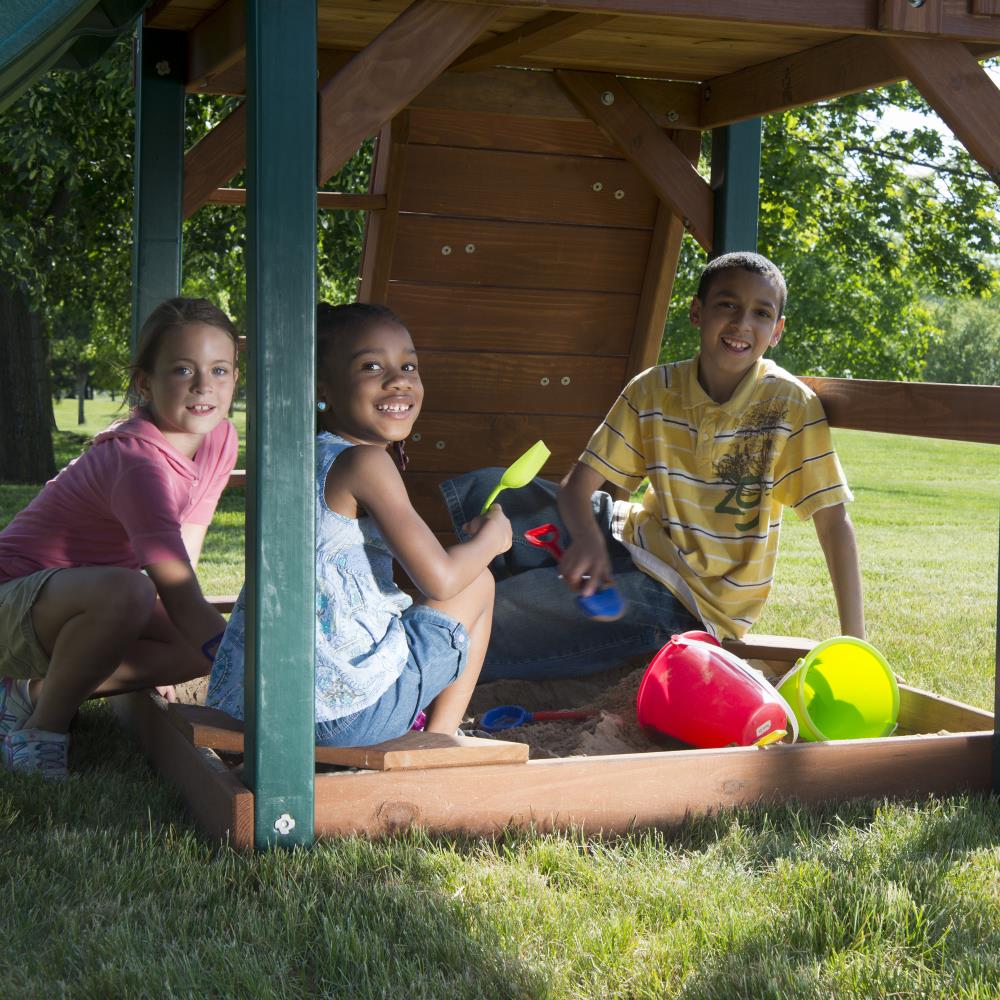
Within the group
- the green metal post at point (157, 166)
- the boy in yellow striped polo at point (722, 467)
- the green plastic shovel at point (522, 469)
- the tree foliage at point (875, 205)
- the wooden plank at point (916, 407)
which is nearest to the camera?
the wooden plank at point (916, 407)

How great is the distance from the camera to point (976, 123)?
2.81m

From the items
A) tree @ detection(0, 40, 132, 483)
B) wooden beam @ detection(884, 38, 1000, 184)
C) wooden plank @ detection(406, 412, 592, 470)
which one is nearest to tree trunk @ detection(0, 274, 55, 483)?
tree @ detection(0, 40, 132, 483)

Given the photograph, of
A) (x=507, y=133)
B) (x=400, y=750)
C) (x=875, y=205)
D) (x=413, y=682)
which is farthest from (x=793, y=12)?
(x=875, y=205)

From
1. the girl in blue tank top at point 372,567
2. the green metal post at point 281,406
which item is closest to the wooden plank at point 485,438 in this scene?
the girl in blue tank top at point 372,567

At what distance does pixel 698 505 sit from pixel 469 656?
111cm

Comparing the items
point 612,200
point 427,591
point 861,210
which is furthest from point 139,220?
point 861,210

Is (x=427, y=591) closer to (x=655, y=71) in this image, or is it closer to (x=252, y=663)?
(x=252, y=663)

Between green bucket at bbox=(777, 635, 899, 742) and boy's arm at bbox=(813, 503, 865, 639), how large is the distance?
16 centimetres

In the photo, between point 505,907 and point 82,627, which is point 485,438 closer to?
point 82,627

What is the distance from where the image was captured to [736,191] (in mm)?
4301

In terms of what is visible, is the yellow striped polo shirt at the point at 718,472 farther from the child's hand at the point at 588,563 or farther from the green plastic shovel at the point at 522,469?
the green plastic shovel at the point at 522,469

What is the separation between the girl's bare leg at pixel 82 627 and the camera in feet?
9.77

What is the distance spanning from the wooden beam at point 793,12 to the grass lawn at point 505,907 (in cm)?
164

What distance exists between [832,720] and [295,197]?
189 cm
